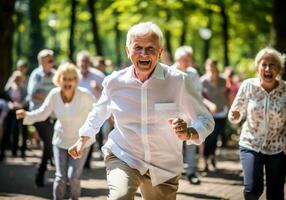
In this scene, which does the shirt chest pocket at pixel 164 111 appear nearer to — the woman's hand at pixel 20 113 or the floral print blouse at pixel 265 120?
the floral print blouse at pixel 265 120

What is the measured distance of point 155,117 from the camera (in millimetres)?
4773

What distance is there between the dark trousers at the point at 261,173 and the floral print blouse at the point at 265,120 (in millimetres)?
69

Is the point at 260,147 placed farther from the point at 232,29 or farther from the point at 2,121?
the point at 232,29

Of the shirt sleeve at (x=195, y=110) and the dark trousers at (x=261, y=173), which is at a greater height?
the shirt sleeve at (x=195, y=110)

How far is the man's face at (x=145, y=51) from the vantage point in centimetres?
472

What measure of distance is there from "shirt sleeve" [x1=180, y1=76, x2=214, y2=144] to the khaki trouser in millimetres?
431

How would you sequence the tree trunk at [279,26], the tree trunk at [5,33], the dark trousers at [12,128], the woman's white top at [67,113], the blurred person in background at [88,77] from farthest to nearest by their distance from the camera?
1. the dark trousers at [12,128]
2. the tree trunk at [5,33]
3. the blurred person in background at [88,77]
4. the tree trunk at [279,26]
5. the woman's white top at [67,113]

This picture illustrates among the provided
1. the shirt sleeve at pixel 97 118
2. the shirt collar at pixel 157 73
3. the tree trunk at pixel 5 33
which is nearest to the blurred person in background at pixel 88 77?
the tree trunk at pixel 5 33

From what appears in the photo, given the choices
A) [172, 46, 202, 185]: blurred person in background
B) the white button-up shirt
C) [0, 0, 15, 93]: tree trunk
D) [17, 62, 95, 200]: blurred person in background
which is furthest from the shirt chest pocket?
[0, 0, 15, 93]: tree trunk

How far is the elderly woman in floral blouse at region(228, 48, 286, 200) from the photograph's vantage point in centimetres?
617

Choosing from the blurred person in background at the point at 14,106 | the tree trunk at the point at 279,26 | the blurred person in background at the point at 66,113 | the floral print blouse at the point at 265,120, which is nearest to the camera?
the floral print blouse at the point at 265,120

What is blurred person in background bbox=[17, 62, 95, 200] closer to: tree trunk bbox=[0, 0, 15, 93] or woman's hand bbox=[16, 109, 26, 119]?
woman's hand bbox=[16, 109, 26, 119]

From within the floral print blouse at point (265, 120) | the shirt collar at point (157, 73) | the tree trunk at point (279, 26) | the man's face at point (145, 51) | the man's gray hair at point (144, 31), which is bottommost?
the floral print blouse at point (265, 120)

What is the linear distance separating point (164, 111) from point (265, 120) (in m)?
1.86
